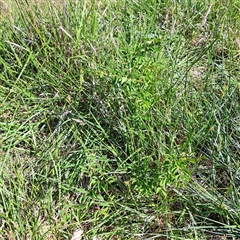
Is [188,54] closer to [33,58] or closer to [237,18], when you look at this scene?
[237,18]

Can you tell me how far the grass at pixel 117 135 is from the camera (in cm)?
150

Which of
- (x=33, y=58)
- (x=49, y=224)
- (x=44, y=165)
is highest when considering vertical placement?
(x=33, y=58)

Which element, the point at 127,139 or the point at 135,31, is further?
the point at 135,31

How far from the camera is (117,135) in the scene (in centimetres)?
176

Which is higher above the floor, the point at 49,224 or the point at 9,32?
the point at 9,32

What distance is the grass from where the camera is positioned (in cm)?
150

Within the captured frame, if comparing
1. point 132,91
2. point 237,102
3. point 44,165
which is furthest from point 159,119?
point 44,165

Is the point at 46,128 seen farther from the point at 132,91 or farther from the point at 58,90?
the point at 132,91

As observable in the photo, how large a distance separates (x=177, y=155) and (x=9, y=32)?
1.34 m

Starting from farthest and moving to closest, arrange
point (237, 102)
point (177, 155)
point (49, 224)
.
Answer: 1. point (237, 102)
2. point (49, 224)
3. point (177, 155)

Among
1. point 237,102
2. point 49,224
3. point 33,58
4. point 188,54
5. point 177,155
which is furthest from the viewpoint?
point 188,54

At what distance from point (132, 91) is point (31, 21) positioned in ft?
2.98

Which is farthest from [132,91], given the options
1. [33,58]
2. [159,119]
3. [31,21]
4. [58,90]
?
[31,21]

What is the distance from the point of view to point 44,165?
174 cm
